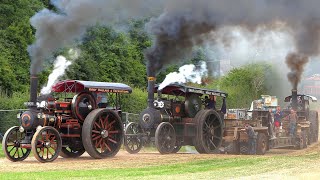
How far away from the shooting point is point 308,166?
18.0 meters

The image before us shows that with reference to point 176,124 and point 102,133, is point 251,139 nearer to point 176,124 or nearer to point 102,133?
point 176,124

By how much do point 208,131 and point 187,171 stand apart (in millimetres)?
7774

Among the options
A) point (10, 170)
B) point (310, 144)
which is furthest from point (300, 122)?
point (10, 170)

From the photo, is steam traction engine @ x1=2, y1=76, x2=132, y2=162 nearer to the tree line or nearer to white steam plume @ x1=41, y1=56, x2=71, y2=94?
white steam plume @ x1=41, y1=56, x2=71, y2=94

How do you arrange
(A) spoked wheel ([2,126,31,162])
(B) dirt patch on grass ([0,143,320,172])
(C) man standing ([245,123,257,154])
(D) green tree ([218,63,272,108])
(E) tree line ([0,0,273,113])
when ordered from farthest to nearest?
1. (D) green tree ([218,63,272,108])
2. (E) tree line ([0,0,273,113])
3. (C) man standing ([245,123,257,154])
4. (A) spoked wheel ([2,126,31,162])
5. (B) dirt patch on grass ([0,143,320,172])

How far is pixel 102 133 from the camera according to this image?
21.3 m

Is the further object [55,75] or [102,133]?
[55,75]

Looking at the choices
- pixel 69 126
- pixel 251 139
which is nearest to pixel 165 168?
pixel 69 126

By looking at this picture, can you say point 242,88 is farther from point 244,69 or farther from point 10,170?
point 10,170

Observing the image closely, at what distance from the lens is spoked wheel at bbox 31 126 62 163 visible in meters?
19.3

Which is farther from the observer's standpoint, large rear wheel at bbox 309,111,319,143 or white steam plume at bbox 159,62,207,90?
large rear wheel at bbox 309,111,319,143

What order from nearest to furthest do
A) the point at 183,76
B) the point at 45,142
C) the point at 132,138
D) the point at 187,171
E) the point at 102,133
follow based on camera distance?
the point at 187,171, the point at 45,142, the point at 102,133, the point at 132,138, the point at 183,76

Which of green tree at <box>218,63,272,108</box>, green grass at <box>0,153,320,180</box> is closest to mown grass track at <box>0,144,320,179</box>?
green grass at <box>0,153,320,180</box>

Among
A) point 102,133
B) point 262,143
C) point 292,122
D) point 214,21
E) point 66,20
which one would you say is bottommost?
point 262,143
